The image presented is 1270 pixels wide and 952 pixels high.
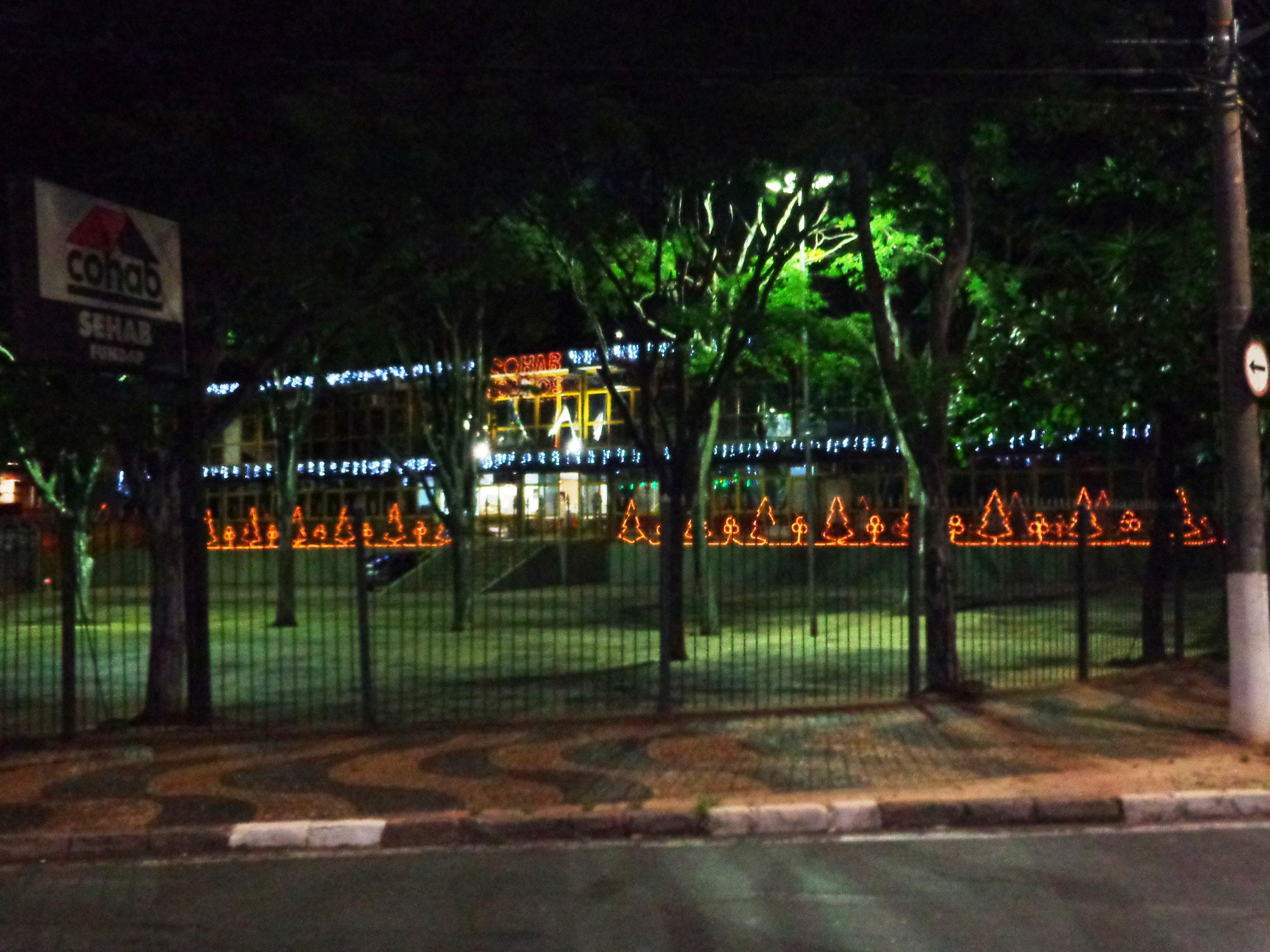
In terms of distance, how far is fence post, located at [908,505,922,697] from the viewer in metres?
12.6

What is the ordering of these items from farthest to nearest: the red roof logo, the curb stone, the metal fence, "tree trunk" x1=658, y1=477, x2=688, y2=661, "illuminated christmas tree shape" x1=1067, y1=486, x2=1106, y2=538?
"illuminated christmas tree shape" x1=1067, y1=486, x2=1106, y2=538
the metal fence
"tree trunk" x1=658, y1=477, x2=688, y2=661
the red roof logo
the curb stone

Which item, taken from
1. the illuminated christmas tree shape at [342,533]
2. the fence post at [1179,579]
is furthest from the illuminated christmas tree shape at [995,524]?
the illuminated christmas tree shape at [342,533]

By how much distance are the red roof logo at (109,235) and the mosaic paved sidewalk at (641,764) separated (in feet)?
12.8

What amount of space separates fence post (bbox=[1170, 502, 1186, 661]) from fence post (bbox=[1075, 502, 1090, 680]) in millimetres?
1169

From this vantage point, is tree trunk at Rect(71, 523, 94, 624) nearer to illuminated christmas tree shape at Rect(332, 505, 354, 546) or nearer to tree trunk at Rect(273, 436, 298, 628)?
tree trunk at Rect(273, 436, 298, 628)

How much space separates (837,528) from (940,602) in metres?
8.41

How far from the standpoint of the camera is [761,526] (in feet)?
76.4

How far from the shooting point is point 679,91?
13.3m

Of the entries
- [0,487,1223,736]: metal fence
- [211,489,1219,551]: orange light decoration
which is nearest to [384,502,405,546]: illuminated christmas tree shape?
[211,489,1219,551]: orange light decoration

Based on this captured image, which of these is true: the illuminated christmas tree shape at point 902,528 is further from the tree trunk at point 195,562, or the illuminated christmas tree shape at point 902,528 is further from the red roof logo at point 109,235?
the red roof logo at point 109,235

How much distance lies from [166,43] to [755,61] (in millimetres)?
5355

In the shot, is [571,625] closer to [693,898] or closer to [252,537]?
[693,898]

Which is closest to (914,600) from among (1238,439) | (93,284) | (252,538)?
(1238,439)

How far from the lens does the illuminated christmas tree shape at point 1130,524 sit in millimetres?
18375
